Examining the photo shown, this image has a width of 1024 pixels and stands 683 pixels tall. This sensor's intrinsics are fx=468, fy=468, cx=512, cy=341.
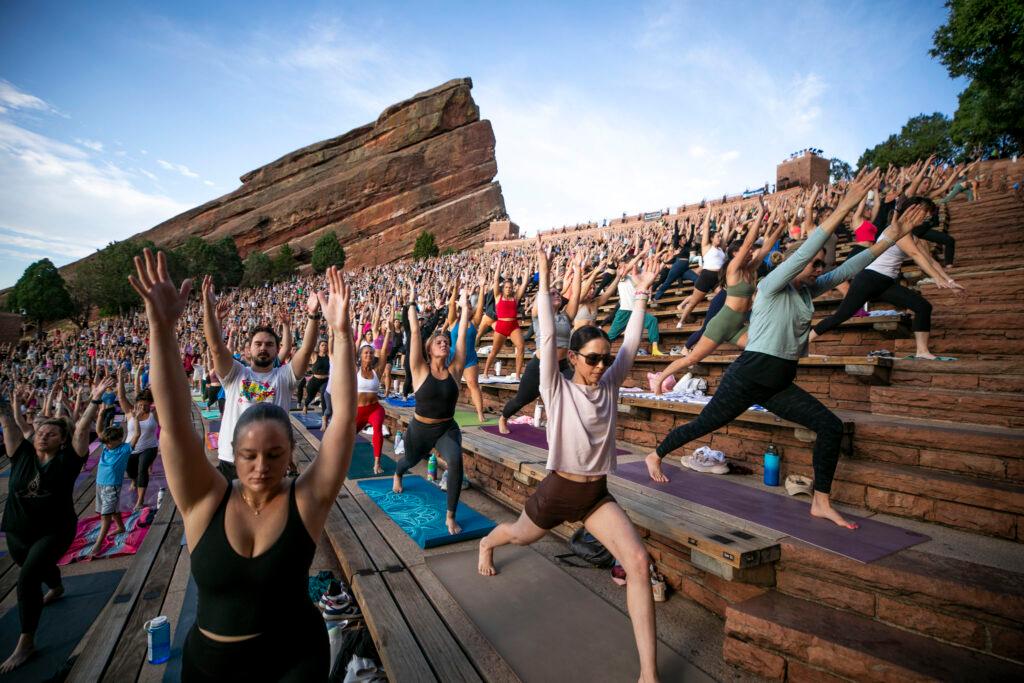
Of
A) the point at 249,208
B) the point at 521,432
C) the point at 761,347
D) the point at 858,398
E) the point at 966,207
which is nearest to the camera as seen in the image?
the point at 761,347

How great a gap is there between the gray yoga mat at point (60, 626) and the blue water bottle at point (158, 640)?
39.9 inches

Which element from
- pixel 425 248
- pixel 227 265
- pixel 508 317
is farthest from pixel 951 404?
pixel 227 265

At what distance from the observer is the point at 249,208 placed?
65.7m

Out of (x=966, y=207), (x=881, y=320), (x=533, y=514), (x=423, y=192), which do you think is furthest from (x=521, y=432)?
(x=423, y=192)

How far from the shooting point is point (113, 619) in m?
3.54

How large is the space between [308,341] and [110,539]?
18.0 ft

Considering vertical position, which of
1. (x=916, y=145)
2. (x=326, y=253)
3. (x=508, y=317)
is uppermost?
(x=916, y=145)

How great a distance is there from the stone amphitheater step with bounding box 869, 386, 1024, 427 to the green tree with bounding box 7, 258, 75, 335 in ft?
202

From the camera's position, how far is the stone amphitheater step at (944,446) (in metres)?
3.28

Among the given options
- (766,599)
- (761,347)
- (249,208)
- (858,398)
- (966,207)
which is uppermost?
(249,208)

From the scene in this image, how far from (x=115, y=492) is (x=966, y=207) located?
1872cm

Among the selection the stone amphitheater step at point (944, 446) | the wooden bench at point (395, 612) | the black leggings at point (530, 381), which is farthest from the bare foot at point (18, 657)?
the stone amphitheater step at point (944, 446)

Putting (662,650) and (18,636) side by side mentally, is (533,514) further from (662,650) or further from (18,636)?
(18,636)

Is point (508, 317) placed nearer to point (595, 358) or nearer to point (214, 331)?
point (214, 331)
